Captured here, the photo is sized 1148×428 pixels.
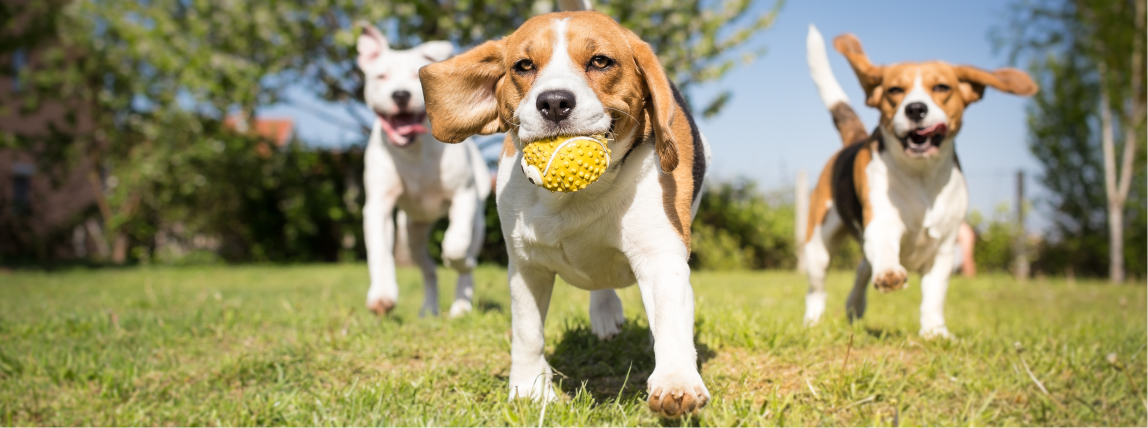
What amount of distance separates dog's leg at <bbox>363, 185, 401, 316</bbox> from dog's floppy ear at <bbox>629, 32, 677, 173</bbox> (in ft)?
8.07

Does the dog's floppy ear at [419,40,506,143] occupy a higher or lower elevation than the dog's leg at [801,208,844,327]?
higher

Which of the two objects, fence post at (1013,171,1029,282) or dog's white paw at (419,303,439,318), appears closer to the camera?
dog's white paw at (419,303,439,318)

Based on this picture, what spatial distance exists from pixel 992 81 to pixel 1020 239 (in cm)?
1060

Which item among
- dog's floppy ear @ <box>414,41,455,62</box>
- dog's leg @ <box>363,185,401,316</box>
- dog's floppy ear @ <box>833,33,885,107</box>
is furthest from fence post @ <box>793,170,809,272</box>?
dog's leg @ <box>363,185,401,316</box>

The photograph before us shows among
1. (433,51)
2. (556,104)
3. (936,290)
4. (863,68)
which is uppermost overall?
(433,51)

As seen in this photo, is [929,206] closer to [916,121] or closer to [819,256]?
[916,121]

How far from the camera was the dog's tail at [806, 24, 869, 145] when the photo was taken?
532 centimetres

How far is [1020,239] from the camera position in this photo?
13.0 m

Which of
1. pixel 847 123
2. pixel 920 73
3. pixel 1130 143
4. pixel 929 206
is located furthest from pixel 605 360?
pixel 1130 143

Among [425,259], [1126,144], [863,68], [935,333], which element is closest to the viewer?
[935,333]

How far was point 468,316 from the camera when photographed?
14.5ft

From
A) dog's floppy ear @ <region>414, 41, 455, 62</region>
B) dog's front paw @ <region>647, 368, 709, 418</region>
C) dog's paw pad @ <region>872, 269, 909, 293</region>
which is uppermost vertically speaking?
dog's floppy ear @ <region>414, 41, 455, 62</region>

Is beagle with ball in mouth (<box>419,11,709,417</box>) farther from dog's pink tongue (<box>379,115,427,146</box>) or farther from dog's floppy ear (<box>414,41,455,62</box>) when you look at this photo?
dog's floppy ear (<box>414,41,455,62</box>)

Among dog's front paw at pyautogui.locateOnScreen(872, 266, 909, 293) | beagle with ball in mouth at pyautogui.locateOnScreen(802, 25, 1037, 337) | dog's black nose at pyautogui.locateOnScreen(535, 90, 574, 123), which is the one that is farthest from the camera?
beagle with ball in mouth at pyautogui.locateOnScreen(802, 25, 1037, 337)
